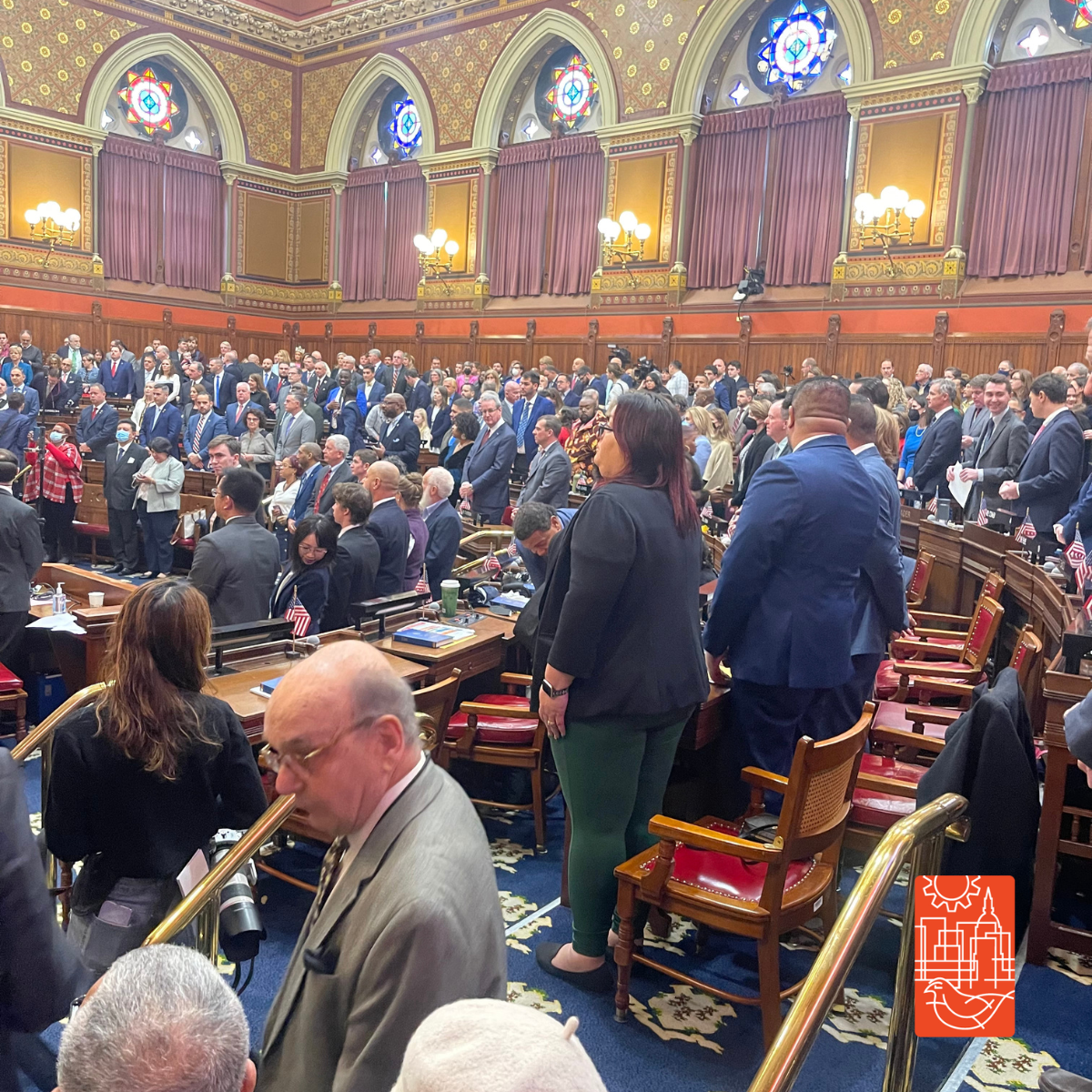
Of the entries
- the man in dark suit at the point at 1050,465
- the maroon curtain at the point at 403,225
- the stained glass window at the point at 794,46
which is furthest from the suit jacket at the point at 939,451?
the maroon curtain at the point at 403,225

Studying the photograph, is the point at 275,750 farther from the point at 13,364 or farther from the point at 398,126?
the point at 398,126

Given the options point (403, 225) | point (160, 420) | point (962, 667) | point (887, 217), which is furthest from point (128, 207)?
point (962, 667)

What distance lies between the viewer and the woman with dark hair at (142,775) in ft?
7.30

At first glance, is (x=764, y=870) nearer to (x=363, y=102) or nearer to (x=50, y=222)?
(x=50, y=222)

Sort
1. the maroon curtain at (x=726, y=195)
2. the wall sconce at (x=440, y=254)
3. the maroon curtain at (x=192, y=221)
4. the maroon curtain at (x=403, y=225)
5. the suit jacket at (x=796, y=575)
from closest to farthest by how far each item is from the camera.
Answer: the suit jacket at (x=796, y=575) → the maroon curtain at (x=726, y=195) → the wall sconce at (x=440, y=254) → the maroon curtain at (x=403, y=225) → the maroon curtain at (x=192, y=221)

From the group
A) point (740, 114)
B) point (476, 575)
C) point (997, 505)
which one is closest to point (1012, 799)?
point (476, 575)

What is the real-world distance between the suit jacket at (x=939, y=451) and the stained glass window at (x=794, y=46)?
7953 millimetres

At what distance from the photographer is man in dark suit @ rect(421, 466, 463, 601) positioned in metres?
5.76

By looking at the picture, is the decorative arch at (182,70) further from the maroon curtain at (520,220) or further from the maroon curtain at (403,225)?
the maroon curtain at (520,220)

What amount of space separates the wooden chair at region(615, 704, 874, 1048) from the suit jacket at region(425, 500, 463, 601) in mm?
3218

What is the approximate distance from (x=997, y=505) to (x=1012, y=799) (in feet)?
13.4

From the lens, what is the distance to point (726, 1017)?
9.00ft

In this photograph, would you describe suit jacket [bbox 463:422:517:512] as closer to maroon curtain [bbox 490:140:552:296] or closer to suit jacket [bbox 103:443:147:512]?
suit jacket [bbox 103:443:147:512]

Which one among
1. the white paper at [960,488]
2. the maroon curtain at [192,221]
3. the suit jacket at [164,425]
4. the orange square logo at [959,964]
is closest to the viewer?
the orange square logo at [959,964]
